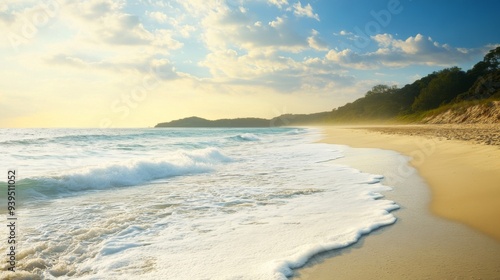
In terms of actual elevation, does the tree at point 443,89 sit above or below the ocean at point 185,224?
above

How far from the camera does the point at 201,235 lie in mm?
4523

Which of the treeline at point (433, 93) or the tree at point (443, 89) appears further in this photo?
the tree at point (443, 89)

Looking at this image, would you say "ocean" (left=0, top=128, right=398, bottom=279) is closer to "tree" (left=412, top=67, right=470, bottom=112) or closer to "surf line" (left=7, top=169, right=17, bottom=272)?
"surf line" (left=7, top=169, right=17, bottom=272)

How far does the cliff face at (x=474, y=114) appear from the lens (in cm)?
3203

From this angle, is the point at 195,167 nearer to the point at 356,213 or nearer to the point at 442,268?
the point at 356,213

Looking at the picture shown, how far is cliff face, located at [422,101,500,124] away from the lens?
1261 inches

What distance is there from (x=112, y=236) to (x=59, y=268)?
1.07m

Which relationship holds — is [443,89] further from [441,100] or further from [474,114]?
[474,114]

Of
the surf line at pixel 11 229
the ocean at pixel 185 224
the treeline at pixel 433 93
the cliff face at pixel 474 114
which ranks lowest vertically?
the ocean at pixel 185 224

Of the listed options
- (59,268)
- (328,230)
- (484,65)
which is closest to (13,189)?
(59,268)

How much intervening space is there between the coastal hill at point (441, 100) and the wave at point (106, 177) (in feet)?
105

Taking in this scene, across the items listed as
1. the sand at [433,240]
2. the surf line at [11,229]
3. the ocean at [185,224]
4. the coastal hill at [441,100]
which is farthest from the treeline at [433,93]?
the surf line at [11,229]

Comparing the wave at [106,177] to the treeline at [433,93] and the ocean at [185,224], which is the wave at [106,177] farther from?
the treeline at [433,93]

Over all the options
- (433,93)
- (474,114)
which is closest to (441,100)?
(433,93)
